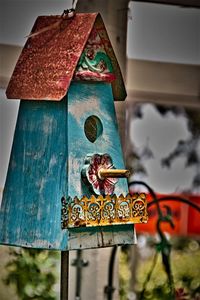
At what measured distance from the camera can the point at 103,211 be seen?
189cm

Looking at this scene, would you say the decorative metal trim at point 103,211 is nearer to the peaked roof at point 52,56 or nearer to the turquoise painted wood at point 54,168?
the turquoise painted wood at point 54,168

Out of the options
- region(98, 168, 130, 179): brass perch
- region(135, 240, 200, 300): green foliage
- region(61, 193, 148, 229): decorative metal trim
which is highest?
region(135, 240, 200, 300): green foliage

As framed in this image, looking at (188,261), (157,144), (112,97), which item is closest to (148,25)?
(157,144)

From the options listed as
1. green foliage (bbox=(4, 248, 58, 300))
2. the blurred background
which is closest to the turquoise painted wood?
the blurred background

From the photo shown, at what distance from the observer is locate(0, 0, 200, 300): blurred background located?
273 cm

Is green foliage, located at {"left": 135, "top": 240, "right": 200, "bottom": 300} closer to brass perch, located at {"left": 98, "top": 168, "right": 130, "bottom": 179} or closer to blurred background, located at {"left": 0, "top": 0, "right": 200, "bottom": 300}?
blurred background, located at {"left": 0, "top": 0, "right": 200, "bottom": 300}

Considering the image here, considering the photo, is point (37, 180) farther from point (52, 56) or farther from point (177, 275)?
point (177, 275)

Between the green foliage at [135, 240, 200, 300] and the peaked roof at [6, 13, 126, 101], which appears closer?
the peaked roof at [6, 13, 126, 101]

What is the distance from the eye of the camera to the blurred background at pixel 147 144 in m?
2.73

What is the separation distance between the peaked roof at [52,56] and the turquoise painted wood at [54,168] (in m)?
0.04

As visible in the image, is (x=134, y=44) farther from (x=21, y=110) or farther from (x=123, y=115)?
(x=21, y=110)

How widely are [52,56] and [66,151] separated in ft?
0.71

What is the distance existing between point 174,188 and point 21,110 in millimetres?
1633

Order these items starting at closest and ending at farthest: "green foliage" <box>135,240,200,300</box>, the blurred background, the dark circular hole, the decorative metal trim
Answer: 1. the decorative metal trim
2. the dark circular hole
3. the blurred background
4. "green foliage" <box>135,240,200,300</box>
